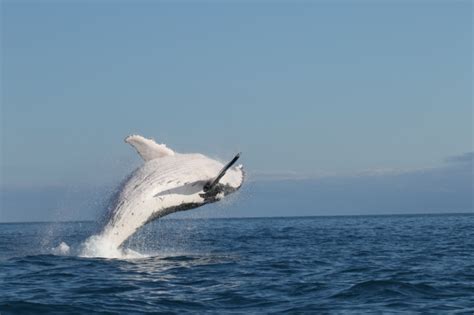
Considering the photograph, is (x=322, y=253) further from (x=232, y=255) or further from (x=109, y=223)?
(x=109, y=223)

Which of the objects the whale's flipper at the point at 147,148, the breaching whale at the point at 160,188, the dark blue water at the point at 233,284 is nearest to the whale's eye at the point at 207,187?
the breaching whale at the point at 160,188

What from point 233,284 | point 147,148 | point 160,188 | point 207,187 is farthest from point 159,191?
point 233,284

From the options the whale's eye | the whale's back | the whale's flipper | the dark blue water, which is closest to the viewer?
the dark blue water

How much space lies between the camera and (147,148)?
15.0 metres

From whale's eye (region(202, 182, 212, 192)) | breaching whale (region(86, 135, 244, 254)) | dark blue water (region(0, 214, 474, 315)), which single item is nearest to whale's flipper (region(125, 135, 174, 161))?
breaching whale (region(86, 135, 244, 254))

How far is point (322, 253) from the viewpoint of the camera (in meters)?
18.6

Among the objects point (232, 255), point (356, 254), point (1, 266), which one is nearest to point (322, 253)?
point (356, 254)

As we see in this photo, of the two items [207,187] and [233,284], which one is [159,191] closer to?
[207,187]

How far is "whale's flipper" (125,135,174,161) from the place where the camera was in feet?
49.0

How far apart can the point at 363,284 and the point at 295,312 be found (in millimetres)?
2639

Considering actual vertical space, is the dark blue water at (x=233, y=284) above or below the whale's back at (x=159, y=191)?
below

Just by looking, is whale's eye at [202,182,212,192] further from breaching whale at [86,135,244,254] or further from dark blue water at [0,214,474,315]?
dark blue water at [0,214,474,315]

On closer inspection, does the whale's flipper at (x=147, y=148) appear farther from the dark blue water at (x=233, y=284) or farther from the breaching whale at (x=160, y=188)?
the dark blue water at (x=233, y=284)

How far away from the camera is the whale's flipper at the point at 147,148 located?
1494 cm
